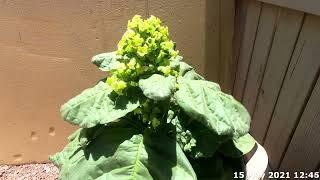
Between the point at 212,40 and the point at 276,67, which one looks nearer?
the point at 276,67

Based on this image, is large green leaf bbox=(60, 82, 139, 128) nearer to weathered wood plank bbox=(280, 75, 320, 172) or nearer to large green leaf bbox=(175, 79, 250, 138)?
large green leaf bbox=(175, 79, 250, 138)

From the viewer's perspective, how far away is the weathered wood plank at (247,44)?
2586mm

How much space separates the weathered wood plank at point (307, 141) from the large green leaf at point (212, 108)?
330 millimetres

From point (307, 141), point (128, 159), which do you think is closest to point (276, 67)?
point (307, 141)

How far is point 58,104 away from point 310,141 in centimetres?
165

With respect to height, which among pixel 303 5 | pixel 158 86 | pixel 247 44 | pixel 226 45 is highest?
pixel 303 5

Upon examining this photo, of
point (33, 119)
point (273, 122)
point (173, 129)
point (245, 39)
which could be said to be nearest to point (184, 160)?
point (173, 129)

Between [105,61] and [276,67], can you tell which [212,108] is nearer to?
[105,61]

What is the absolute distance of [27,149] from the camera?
319 cm

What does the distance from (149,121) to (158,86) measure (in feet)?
0.88

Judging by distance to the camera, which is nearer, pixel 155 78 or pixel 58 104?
pixel 155 78

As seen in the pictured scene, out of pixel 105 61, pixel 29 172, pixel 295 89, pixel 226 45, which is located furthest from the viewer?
pixel 29 172

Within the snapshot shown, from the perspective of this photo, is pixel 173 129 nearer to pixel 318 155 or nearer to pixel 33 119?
pixel 318 155

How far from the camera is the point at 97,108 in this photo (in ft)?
5.83
